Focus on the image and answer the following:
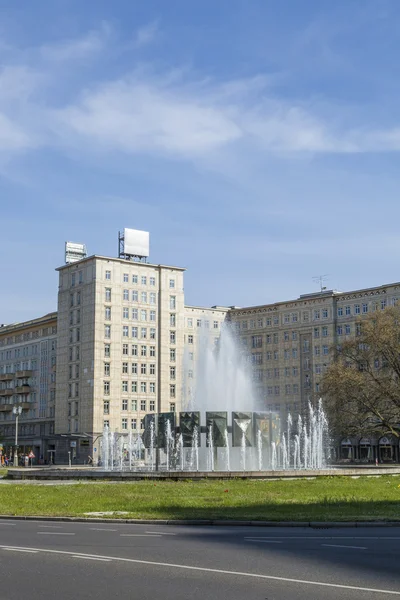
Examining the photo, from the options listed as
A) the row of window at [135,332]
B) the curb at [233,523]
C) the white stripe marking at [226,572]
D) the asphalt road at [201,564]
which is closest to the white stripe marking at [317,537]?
the asphalt road at [201,564]

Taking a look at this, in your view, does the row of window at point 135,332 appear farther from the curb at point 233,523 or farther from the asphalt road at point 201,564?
the asphalt road at point 201,564

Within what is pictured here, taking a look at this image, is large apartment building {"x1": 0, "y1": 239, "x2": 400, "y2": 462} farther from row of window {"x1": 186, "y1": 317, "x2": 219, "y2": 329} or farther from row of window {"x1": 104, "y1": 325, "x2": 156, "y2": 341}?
row of window {"x1": 186, "y1": 317, "x2": 219, "y2": 329}

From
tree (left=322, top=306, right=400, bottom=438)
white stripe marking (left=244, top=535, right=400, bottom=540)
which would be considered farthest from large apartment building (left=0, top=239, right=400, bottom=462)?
white stripe marking (left=244, top=535, right=400, bottom=540)

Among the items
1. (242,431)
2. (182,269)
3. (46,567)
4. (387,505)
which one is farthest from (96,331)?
(46,567)

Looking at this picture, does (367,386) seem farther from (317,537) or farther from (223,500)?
(317,537)

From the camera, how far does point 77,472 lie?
46938 millimetres

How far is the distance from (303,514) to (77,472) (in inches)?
1050

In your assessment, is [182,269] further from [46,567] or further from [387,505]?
[46,567]

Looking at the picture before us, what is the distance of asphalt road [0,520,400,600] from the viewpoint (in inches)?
429

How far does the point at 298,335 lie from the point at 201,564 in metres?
103

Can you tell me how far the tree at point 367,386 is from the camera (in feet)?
225

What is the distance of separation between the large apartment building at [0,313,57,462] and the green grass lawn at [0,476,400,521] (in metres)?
80.1

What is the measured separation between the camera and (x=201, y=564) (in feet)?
44.2

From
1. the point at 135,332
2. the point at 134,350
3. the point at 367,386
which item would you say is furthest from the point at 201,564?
the point at 135,332
